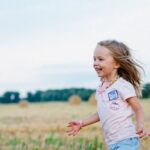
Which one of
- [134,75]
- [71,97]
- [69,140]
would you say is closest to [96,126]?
[69,140]

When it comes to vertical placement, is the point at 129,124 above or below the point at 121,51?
below

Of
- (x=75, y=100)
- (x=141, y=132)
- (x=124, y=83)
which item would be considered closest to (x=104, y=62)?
(x=124, y=83)

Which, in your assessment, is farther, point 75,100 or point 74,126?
point 75,100

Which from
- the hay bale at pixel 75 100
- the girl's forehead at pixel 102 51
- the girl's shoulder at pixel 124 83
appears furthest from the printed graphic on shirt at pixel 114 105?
the hay bale at pixel 75 100

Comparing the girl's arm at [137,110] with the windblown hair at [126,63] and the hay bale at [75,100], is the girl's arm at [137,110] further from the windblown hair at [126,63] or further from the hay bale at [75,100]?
the hay bale at [75,100]

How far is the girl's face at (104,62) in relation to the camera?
18.1 ft

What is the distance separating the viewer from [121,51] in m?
5.63

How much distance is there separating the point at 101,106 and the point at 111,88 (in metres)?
0.17

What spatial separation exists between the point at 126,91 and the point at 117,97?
0.28 feet

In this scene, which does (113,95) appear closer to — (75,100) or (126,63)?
(126,63)

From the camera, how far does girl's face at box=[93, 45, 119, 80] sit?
18.1 ft

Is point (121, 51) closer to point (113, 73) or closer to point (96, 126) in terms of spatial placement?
point (113, 73)

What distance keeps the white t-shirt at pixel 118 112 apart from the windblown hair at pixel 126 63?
0.16m

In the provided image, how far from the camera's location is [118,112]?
5.43 m
